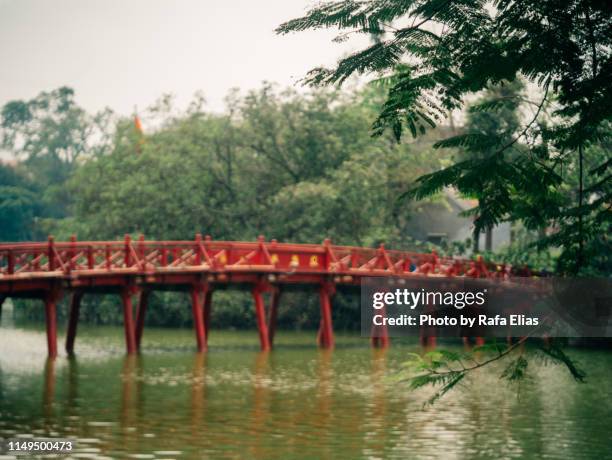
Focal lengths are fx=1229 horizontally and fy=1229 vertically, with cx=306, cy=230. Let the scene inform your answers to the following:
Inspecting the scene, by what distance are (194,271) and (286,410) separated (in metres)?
16.4

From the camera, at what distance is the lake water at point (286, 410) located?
1884 cm

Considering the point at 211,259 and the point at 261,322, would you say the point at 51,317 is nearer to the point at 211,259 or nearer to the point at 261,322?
the point at 211,259

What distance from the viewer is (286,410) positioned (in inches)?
941

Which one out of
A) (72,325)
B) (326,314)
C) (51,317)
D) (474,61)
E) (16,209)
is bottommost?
(72,325)

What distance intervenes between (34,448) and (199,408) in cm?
597

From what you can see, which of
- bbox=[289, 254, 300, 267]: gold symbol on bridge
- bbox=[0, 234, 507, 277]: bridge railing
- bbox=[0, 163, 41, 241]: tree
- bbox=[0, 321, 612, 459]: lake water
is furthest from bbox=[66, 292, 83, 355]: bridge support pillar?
bbox=[0, 163, 41, 241]: tree

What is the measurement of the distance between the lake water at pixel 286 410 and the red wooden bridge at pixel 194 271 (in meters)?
A: 2.20

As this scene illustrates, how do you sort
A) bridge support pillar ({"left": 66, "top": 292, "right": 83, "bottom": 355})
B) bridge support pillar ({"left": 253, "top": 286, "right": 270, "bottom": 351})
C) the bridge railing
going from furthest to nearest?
bridge support pillar ({"left": 253, "top": 286, "right": 270, "bottom": 351}) < bridge support pillar ({"left": 66, "top": 292, "right": 83, "bottom": 355}) < the bridge railing

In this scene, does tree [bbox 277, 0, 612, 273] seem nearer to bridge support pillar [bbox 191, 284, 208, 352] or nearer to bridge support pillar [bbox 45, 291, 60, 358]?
bridge support pillar [bbox 45, 291, 60, 358]

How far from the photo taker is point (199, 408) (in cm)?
2398

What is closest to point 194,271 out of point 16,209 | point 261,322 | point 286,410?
point 261,322

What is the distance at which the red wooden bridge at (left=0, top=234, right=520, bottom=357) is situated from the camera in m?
36.3

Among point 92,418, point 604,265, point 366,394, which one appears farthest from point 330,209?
point 92,418

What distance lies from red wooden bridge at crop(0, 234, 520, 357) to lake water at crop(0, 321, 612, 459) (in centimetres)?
220
